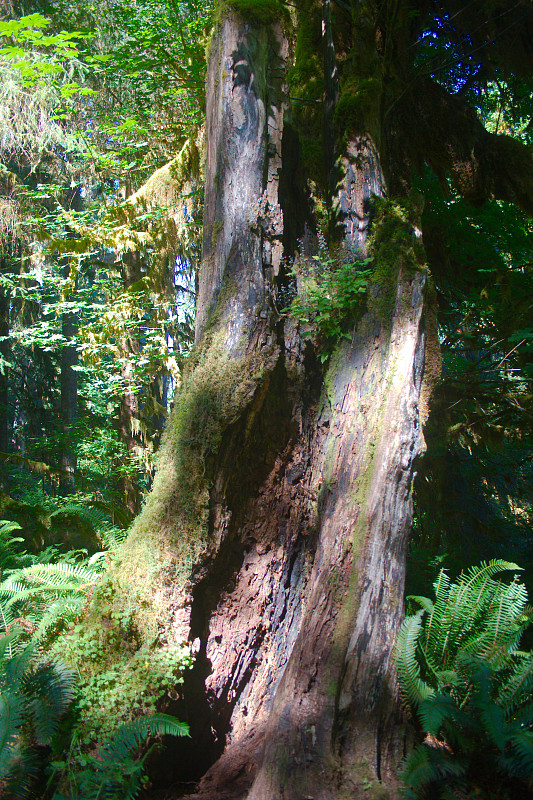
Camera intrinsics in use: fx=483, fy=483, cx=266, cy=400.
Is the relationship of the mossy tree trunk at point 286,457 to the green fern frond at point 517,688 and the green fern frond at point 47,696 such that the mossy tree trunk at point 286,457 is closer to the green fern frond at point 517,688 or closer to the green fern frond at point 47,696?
the green fern frond at point 47,696

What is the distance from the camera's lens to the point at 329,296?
3.63m

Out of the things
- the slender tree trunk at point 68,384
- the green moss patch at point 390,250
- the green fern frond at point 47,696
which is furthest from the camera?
the slender tree trunk at point 68,384

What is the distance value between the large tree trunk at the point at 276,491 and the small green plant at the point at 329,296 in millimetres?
108

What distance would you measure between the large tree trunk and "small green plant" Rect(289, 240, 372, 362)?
11cm

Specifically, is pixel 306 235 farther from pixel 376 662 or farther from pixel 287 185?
pixel 376 662

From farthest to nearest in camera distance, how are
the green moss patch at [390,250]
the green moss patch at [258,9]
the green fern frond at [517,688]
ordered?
the green moss patch at [258,9] → the green moss patch at [390,250] → the green fern frond at [517,688]

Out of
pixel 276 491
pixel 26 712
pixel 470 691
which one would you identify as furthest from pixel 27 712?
pixel 470 691

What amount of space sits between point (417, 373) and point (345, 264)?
1005mm

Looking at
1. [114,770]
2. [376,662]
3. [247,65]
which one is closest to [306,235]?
[247,65]

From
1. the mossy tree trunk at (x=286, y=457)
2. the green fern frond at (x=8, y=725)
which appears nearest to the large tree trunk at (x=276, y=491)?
the mossy tree trunk at (x=286, y=457)

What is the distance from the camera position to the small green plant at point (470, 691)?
2.47 meters

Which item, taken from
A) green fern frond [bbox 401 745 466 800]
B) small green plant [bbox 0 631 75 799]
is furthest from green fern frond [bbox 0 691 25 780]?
green fern frond [bbox 401 745 466 800]

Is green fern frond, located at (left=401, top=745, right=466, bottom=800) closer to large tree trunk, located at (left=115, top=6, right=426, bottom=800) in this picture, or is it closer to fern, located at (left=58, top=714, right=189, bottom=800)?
large tree trunk, located at (left=115, top=6, right=426, bottom=800)

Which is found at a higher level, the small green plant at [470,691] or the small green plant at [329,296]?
the small green plant at [329,296]
